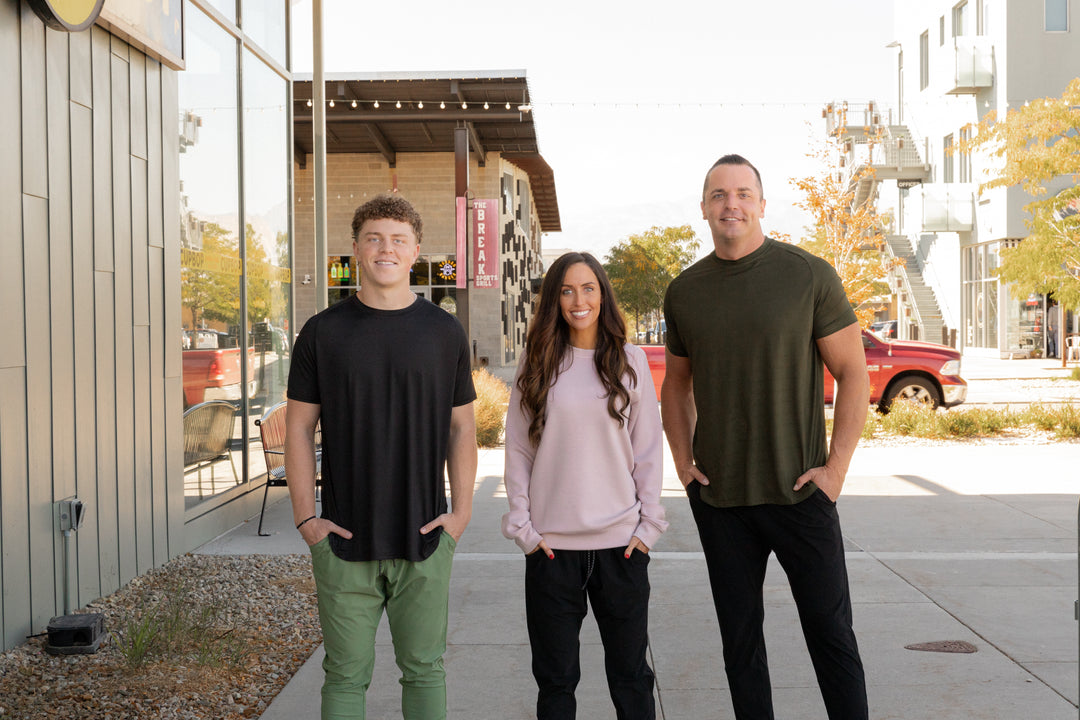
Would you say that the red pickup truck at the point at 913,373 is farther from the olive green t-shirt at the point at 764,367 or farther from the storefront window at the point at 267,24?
the olive green t-shirt at the point at 764,367

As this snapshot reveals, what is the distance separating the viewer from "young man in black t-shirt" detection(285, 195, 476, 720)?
3191mm

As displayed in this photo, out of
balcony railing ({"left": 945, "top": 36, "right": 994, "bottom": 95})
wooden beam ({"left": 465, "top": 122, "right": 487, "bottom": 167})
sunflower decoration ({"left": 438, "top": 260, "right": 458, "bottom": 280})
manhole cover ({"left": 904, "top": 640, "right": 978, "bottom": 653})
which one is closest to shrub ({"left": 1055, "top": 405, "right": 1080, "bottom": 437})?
manhole cover ({"left": 904, "top": 640, "right": 978, "bottom": 653})

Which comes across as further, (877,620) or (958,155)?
(958,155)

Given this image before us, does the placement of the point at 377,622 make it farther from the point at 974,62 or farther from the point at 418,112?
the point at 974,62

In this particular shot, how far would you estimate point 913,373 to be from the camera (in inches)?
617

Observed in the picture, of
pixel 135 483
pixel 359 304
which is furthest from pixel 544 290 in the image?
pixel 135 483

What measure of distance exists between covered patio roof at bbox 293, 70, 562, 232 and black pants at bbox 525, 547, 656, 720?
22309 mm

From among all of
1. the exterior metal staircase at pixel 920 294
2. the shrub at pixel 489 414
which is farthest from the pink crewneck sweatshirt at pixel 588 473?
the exterior metal staircase at pixel 920 294

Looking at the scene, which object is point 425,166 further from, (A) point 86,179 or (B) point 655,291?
(A) point 86,179

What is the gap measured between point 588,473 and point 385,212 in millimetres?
1030

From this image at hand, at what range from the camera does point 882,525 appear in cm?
818

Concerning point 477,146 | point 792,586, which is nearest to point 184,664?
point 792,586

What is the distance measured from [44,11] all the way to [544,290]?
3306 millimetres

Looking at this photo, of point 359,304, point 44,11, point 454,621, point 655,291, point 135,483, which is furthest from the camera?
point 655,291
